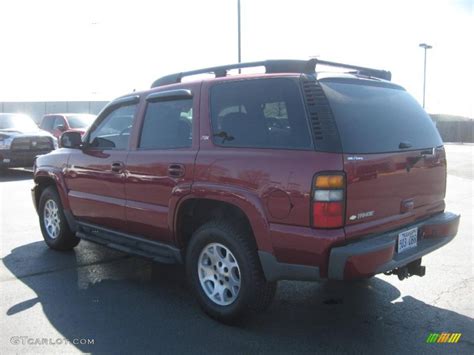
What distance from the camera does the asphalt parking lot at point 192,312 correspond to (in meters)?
3.55

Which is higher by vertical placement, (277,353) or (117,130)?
(117,130)

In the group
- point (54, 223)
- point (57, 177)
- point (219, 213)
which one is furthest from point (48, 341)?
point (54, 223)

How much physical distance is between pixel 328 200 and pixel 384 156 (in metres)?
0.64

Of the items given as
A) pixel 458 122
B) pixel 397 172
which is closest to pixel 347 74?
pixel 397 172

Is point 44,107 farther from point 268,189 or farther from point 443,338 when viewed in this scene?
point 443,338

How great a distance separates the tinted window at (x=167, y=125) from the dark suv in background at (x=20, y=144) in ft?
33.4

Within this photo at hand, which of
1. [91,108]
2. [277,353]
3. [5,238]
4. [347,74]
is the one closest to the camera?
[277,353]

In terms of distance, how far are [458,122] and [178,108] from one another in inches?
1746

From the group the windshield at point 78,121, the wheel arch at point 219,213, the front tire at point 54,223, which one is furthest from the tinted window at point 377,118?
the windshield at point 78,121

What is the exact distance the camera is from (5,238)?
6.64 metres

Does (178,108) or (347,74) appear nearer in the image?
(347,74)

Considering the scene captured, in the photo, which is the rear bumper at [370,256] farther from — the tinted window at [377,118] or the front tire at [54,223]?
the front tire at [54,223]

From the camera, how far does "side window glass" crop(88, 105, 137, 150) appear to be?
4.91m

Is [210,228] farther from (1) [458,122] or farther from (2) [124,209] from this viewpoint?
(1) [458,122]
